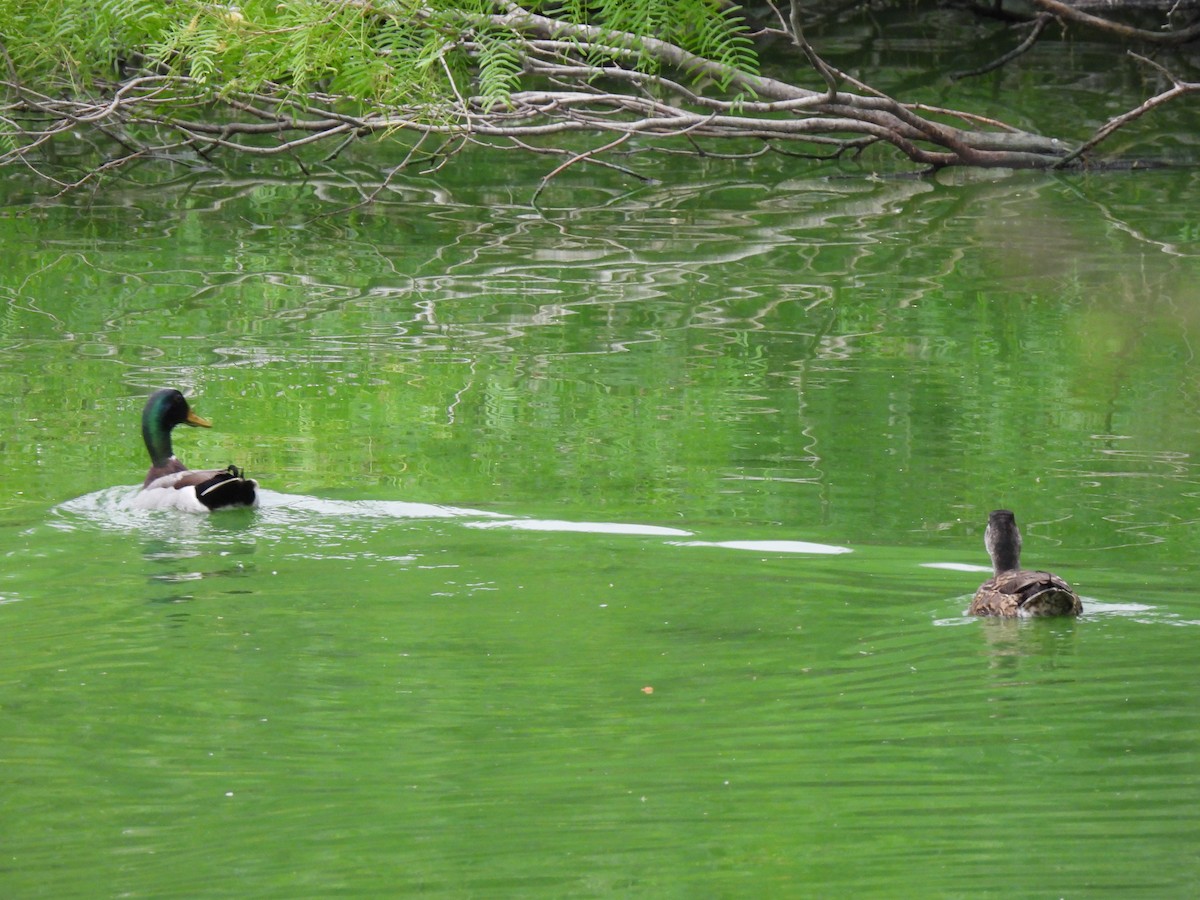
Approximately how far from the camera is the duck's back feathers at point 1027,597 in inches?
282

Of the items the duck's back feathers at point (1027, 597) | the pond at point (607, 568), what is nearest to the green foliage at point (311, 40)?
the pond at point (607, 568)

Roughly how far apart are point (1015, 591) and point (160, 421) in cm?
502

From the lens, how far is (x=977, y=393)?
1195cm

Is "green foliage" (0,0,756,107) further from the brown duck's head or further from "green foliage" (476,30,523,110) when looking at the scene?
the brown duck's head

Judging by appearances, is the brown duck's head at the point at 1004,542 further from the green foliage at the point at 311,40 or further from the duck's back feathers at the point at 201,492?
the green foliage at the point at 311,40

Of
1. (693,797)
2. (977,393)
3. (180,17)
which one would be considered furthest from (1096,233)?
(693,797)

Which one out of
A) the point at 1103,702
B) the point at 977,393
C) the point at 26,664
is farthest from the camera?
the point at 977,393

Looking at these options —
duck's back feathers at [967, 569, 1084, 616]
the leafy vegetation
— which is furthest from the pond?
the leafy vegetation

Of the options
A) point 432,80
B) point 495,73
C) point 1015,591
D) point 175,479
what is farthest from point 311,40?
point 1015,591

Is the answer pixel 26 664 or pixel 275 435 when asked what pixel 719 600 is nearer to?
pixel 26 664

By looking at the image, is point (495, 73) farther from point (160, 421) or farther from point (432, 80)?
point (160, 421)

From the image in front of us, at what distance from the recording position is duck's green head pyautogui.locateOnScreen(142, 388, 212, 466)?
10.2 m

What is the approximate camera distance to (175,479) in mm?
9664

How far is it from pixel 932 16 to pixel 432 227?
44.0ft
